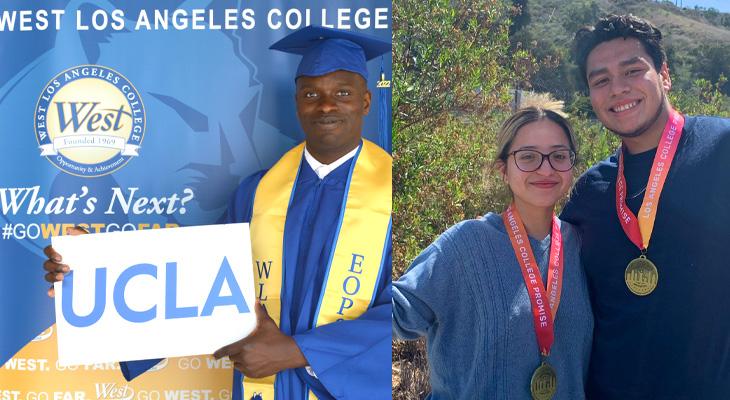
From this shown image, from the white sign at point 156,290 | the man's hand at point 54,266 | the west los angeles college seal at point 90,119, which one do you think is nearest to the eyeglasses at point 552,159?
the white sign at point 156,290

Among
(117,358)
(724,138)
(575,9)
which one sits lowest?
(117,358)

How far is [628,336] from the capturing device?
2371mm

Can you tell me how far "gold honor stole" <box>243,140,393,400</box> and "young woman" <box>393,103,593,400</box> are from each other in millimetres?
347

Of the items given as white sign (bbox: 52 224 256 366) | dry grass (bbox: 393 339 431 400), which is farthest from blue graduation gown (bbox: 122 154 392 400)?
dry grass (bbox: 393 339 431 400)

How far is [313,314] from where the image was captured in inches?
85.0

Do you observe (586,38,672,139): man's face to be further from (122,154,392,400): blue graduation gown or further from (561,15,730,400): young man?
(122,154,392,400): blue graduation gown

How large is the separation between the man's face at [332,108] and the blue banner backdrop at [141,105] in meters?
0.04

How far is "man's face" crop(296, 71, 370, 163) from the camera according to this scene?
7.08 ft

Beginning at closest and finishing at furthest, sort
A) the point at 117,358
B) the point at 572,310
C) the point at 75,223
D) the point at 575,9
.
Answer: the point at 117,358 → the point at 75,223 → the point at 572,310 → the point at 575,9

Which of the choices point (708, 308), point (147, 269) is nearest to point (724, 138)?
point (708, 308)

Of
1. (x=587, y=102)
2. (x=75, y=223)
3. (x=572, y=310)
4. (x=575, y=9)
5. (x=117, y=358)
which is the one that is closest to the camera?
(x=117, y=358)

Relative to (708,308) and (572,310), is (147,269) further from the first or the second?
(708,308)

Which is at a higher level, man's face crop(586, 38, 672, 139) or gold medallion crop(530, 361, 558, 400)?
man's face crop(586, 38, 672, 139)

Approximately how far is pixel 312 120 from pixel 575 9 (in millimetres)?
1810
